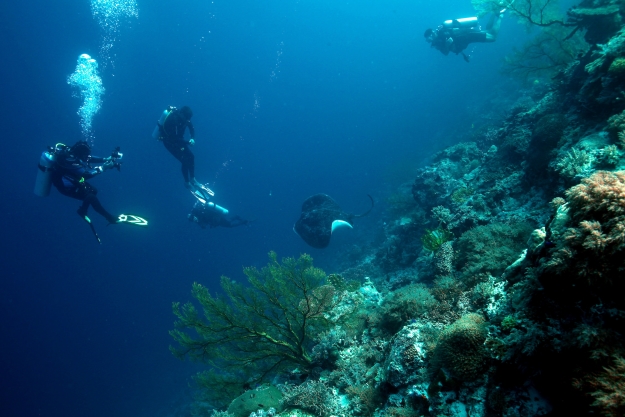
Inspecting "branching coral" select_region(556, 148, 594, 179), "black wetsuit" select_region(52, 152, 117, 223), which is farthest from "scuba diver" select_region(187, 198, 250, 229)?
"branching coral" select_region(556, 148, 594, 179)

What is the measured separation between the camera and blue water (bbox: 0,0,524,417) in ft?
133

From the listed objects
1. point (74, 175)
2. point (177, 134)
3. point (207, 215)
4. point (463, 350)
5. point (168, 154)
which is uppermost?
point (168, 154)

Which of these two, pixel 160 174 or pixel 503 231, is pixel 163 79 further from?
pixel 503 231

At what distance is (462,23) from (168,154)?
3724 inches

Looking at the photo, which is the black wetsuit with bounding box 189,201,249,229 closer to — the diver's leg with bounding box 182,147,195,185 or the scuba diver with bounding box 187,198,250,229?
the scuba diver with bounding box 187,198,250,229

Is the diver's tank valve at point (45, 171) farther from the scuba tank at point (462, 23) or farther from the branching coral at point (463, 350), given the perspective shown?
the scuba tank at point (462, 23)

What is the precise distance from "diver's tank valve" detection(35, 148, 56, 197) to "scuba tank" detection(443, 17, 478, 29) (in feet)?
61.7

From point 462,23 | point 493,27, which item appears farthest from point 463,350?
point 493,27

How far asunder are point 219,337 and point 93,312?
8165 centimetres

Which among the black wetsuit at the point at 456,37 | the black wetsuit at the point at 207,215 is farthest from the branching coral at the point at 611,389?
the black wetsuit at the point at 456,37

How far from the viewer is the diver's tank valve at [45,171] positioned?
382 inches

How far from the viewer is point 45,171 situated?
9.85 m

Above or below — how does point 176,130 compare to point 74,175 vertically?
above

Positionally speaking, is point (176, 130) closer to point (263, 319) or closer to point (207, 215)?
point (207, 215)
